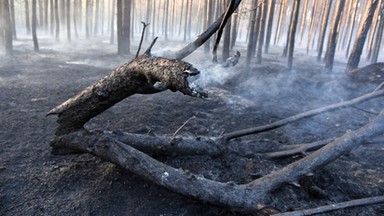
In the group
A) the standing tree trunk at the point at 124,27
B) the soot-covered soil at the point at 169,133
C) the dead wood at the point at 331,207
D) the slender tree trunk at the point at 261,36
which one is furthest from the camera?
the standing tree trunk at the point at 124,27

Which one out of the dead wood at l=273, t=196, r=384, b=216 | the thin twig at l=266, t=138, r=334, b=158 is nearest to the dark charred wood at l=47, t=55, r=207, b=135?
the dead wood at l=273, t=196, r=384, b=216

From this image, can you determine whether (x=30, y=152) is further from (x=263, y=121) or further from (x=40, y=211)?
(x=263, y=121)

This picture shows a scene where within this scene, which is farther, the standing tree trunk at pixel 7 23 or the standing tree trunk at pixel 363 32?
the standing tree trunk at pixel 7 23

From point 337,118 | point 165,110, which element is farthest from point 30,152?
point 337,118

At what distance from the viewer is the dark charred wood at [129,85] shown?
2430 mm

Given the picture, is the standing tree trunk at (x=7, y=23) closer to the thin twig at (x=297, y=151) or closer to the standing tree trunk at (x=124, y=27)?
the standing tree trunk at (x=124, y=27)

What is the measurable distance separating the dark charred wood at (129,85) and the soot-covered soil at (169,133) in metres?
0.34

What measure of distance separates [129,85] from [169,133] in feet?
8.18

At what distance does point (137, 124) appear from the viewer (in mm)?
5797

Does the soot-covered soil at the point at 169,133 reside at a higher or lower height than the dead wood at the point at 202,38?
lower

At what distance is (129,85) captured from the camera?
10.2ft

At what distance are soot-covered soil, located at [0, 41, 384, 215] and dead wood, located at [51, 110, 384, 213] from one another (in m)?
0.20

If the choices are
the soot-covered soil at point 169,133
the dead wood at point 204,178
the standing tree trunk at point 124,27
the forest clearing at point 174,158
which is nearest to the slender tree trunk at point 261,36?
the soot-covered soil at point 169,133

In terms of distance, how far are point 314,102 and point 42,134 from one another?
705cm
